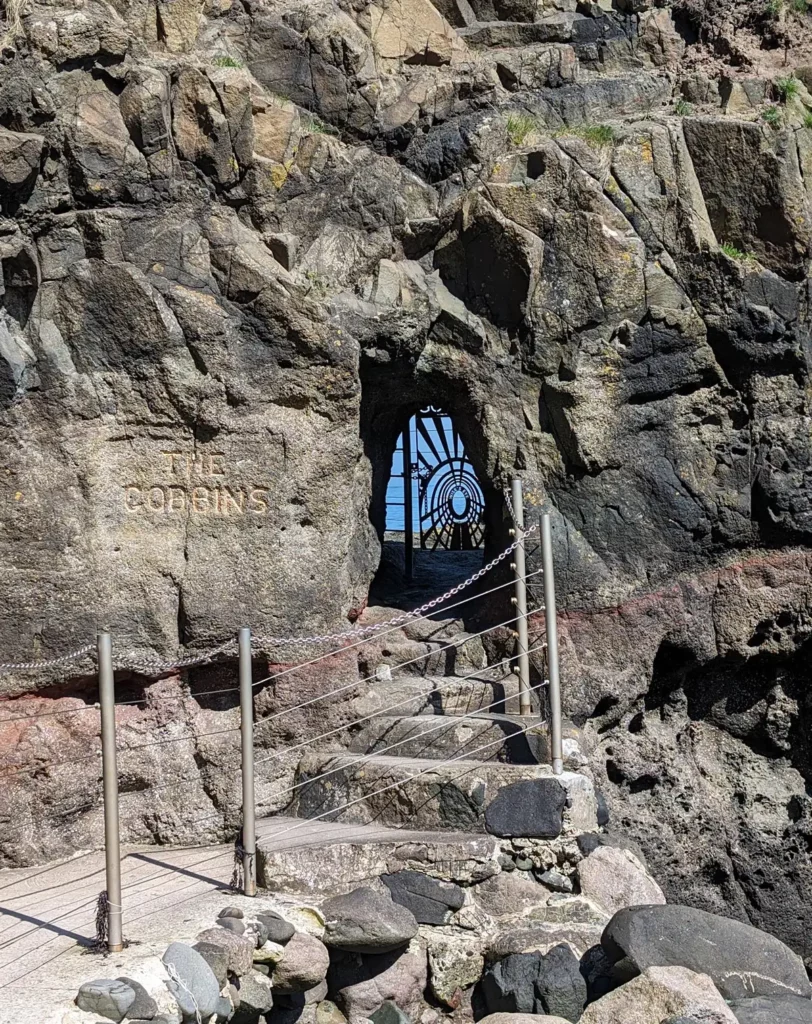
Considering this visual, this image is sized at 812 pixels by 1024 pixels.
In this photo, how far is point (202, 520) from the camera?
8352mm

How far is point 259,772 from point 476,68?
570 centimetres

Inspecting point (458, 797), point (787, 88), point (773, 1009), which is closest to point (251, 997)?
point (458, 797)

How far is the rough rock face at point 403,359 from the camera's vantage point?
26.5 ft

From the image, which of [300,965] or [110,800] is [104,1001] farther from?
[300,965]

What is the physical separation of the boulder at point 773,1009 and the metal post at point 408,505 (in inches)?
211

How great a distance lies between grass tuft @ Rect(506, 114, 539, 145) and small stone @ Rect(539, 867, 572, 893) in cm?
548

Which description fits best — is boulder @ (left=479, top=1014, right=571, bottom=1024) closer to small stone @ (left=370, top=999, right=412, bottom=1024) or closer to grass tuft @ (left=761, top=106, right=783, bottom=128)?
small stone @ (left=370, top=999, right=412, bottom=1024)

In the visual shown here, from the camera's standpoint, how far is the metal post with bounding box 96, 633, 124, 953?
567 cm

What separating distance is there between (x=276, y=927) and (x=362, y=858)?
2.82ft

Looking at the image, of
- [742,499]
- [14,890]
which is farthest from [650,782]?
[14,890]

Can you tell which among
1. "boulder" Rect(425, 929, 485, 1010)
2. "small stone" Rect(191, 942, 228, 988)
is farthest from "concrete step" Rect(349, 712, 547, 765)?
"small stone" Rect(191, 942, 228, 988)

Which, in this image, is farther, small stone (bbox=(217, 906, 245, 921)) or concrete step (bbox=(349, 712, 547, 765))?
concrete step (bbox=(349, 712, 547, 765))

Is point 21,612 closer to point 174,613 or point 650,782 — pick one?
point 174,613

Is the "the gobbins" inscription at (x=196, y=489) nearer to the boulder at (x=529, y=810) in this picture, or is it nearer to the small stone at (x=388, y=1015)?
the boulder at (x=529, y=810)
